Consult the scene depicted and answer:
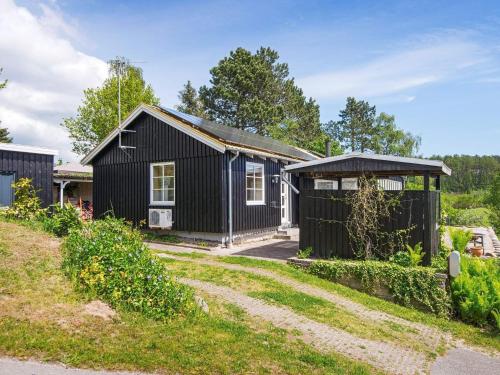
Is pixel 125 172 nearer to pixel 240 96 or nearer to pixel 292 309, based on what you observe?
pixel 292 309

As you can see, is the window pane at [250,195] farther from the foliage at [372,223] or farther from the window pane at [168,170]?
the foliage at [372,223]

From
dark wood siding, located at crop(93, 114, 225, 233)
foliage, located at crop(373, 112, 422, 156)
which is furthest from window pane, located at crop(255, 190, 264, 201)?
foliage, located at crop(373, 112, 422, 156)

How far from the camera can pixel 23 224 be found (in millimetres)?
9359

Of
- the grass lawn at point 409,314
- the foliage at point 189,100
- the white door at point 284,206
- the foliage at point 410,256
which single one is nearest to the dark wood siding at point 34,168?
the grass lawn at point 409,314

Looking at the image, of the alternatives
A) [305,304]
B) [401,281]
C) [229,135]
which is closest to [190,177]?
[229,135]

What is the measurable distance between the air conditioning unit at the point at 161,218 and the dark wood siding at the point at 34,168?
363 cm

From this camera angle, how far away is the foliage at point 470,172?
73.1 m

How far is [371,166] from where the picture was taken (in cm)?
992

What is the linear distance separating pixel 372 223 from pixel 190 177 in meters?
6.69

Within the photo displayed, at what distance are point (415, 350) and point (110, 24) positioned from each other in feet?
36.2

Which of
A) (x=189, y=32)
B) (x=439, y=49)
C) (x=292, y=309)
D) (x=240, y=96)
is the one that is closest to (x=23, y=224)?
(x=292, y=309)

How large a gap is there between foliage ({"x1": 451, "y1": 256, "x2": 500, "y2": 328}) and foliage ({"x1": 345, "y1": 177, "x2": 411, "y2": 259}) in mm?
1513

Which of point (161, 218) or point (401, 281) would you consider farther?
point (161, 218)

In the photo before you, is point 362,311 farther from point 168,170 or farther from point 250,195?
point 168,170
